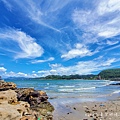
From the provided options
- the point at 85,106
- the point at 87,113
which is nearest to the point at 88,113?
the point at 87,113

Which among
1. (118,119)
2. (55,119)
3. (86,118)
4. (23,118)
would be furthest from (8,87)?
(118,119)

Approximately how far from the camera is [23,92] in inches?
914

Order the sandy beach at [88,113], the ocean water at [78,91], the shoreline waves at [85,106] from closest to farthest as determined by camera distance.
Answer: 1. the sandy beach at [88,113]
2. the shoreline waves at [85,106]
3. the ocean water at [78,91]

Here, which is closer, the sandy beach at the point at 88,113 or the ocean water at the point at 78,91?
the sandy beach at the point at 88,113

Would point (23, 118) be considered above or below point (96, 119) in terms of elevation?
above

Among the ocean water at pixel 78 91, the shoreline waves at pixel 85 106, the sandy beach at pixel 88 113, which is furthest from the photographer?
the ocean water at pixel 78 91

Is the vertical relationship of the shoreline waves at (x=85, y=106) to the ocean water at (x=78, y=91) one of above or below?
below

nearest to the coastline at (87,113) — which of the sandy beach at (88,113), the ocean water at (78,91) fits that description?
the sandy beach at (88,113)

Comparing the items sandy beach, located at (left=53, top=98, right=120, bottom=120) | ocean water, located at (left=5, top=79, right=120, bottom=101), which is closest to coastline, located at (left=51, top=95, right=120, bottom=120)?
sandy beach, located at (left=53, top=98, right=120, bottom=120)

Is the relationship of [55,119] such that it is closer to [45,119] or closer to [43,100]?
[45,119]

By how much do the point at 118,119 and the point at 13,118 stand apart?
10.6 meters

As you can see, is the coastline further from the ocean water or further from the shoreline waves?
the ocean water

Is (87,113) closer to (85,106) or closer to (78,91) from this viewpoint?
(85,106)

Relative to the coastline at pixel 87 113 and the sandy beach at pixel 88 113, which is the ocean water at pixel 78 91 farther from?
the sandy beach at pixel 88 113
